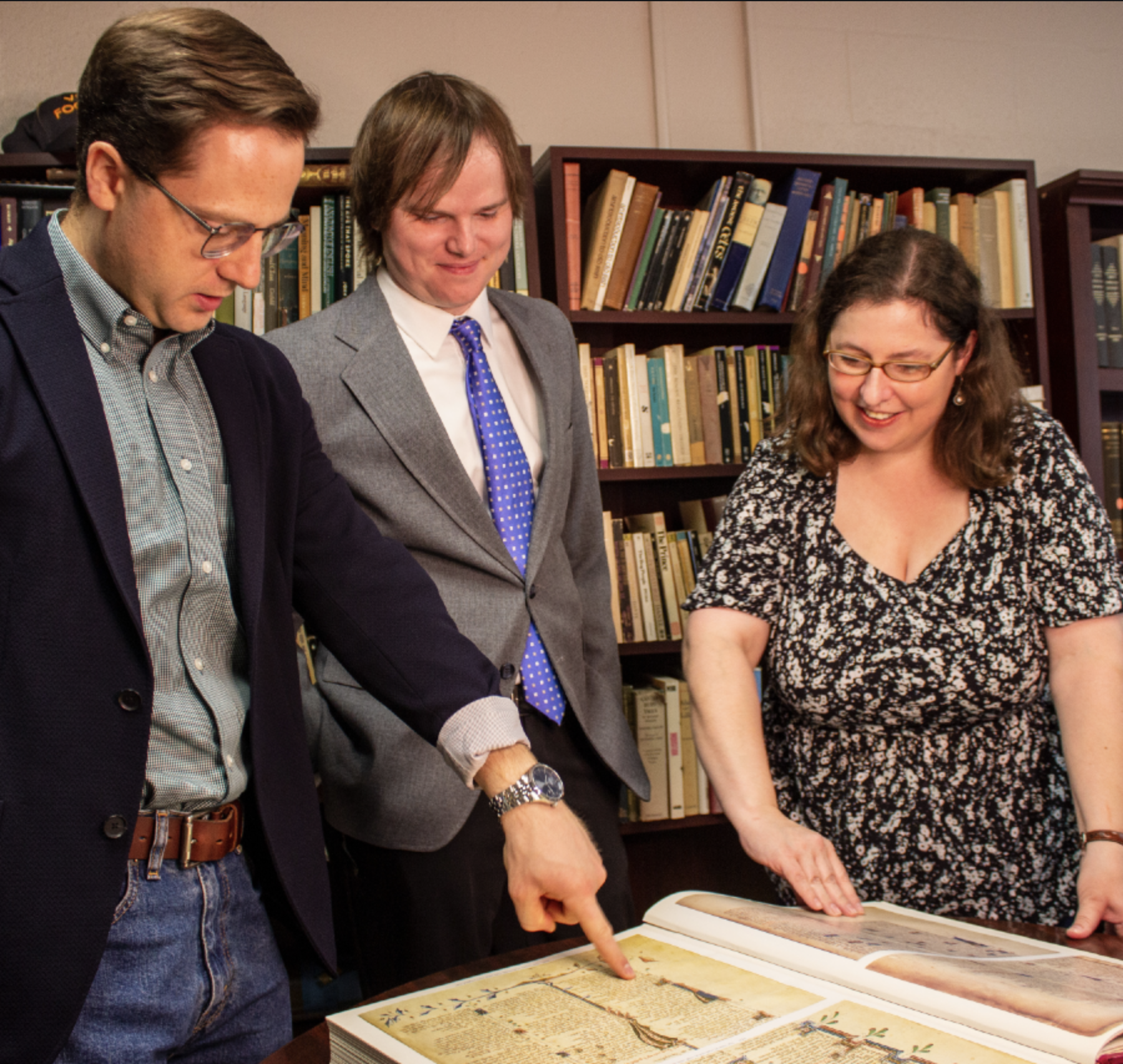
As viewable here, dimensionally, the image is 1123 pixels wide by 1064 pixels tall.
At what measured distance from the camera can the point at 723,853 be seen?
8.77 ft

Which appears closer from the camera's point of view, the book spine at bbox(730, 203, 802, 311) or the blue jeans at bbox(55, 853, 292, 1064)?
the blue jeans at bbox(55, 853, 292, 1064)

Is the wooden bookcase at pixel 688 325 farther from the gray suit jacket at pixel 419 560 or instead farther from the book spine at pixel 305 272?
the gray suit jacket at pixel 419 560

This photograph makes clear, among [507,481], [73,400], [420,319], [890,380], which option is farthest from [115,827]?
[890,380]

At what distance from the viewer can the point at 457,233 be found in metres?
1.48

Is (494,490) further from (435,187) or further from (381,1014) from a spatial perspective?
(381,1014)

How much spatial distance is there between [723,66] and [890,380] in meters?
1.71

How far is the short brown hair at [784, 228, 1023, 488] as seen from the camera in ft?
→ 4.82

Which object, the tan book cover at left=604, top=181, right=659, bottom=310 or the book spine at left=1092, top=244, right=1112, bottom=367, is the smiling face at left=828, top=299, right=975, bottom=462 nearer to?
the tan book cover at left=604, top=181, right=659, bottom=310

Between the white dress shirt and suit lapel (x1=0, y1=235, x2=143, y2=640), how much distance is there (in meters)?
0.67

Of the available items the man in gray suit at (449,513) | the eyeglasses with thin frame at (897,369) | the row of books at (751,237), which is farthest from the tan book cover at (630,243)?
the eyeglasses with thin frame at (897,369)

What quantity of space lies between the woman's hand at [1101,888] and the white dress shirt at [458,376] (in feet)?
2.78

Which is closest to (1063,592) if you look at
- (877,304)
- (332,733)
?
(877,304)

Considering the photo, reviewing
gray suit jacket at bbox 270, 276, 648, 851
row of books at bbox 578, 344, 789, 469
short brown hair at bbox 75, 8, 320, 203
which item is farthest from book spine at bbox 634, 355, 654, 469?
short brown hair at bbox 75, 8, 320, 203

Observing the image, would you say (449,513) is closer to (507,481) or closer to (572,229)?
(507,481)
